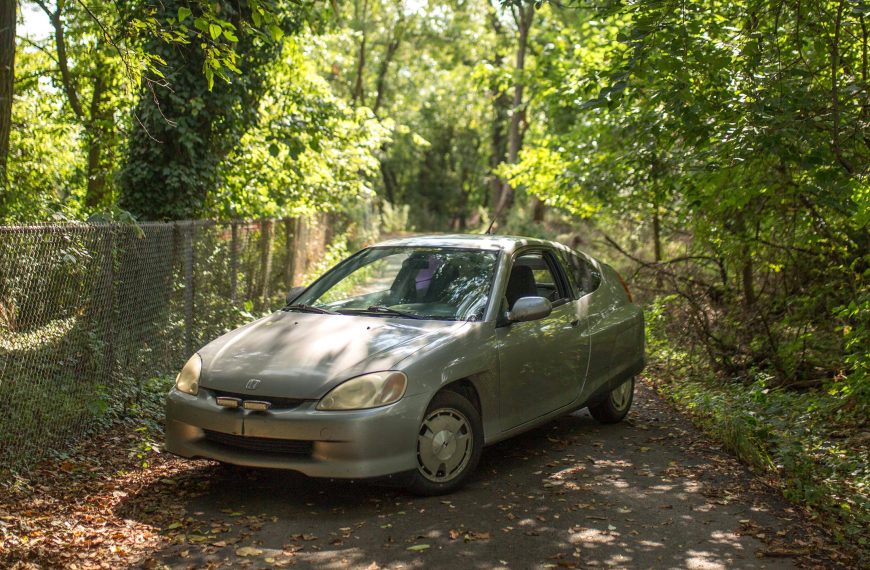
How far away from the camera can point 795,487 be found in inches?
252

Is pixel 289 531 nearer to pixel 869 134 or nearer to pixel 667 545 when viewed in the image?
pixel 667 545

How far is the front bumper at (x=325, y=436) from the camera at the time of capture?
5.55m

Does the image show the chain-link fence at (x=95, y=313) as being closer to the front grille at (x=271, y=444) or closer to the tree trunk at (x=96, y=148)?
the front grille at (x=271, y=444)

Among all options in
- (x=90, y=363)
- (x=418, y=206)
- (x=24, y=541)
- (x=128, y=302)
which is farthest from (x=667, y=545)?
(x=418, y=206)

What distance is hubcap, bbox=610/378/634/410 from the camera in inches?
336

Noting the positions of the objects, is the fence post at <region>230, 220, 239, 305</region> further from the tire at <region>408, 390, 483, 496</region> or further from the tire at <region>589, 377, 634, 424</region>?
the tire at <region>408, 390, 483, 496</region>

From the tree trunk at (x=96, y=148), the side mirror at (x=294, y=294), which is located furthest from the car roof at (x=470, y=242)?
the tree trunk at (x=96, y=148)

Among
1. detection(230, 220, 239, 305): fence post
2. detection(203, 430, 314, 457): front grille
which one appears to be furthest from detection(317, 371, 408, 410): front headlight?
detection(230, 220, 239, 305): fence post

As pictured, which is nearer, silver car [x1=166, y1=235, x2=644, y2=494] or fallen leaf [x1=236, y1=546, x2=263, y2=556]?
fallen leaf [x1=236, y1=546, x2=263, y2=556]

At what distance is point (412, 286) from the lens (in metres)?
7.10

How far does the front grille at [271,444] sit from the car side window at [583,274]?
3.18m

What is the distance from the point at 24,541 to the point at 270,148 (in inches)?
344

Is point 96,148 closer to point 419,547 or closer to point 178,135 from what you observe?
point 178,135

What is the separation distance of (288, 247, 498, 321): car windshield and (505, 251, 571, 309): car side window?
0.26 meters
